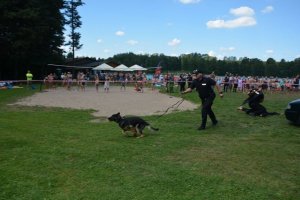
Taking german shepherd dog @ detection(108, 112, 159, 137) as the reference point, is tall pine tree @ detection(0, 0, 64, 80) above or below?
above

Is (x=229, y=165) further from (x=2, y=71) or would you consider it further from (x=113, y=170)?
(x=2, y=71)

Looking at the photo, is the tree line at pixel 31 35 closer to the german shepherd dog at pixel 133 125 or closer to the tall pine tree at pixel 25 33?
the tall pine tree at pixel 25 33

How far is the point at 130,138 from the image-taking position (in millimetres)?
10414

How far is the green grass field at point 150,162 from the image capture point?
6.09 meters

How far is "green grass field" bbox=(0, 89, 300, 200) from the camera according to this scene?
6.09 meters

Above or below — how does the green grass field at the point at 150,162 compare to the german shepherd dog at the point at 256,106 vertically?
below

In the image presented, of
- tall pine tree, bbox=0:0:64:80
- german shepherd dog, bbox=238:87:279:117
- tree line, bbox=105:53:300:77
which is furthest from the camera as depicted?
tree line, bbox=105:53:300:77

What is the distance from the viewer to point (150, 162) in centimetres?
770

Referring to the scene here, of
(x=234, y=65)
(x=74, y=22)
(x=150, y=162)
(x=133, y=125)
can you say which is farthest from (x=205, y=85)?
(x=234, y=65)

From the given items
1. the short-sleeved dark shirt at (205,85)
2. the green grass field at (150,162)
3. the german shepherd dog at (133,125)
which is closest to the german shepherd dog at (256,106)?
the green grass field at (150,162)

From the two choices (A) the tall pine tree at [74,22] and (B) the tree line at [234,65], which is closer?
(A) the tall pine tree at [74,22]

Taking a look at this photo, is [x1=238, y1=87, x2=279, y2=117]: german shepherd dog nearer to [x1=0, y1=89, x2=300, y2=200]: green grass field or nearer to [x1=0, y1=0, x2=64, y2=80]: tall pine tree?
[x1=0, y1=89, x2=300, y2=200]: green grass field

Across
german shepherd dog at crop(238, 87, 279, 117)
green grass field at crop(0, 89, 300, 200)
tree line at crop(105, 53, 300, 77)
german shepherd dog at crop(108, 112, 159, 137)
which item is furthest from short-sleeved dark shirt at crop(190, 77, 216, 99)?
tree line at crop(105, 53, 300, 77)

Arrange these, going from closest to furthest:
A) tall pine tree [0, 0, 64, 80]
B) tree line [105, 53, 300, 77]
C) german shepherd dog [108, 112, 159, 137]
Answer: german shepherd dog [108, 112, 159, 137] < tall pine tree [0, 0, 64, 80] < tree line [105, 53, 300, 77]
